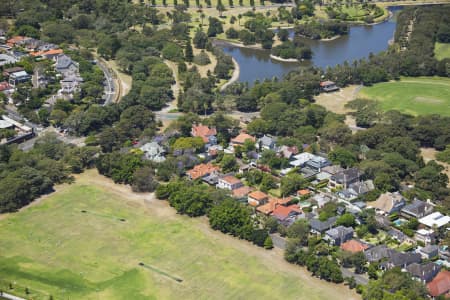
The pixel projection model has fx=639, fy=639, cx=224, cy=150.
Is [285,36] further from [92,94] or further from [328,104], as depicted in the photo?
[92,94]

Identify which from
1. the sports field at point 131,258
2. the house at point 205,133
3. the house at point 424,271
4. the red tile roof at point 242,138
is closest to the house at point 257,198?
the sports field at point 131,258

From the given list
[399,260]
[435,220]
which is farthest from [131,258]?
[435,220]

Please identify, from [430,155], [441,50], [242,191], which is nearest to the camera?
[242,191]

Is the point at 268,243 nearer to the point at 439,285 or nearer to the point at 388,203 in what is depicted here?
the point at 388,203

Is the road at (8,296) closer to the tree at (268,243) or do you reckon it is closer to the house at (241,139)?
the tree at (268,243)

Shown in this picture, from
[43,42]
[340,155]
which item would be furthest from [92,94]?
[340,155]
